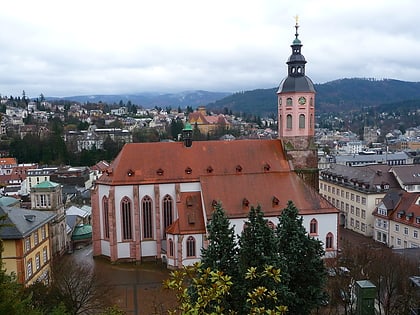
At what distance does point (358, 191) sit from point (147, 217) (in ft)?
83.4

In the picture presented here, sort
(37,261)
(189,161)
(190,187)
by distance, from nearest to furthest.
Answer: (37,261), (190,187), (189,161)

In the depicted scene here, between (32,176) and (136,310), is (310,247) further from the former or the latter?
(32,176)

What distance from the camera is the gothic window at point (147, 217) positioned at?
129 feet

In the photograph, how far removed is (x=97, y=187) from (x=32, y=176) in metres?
40.4

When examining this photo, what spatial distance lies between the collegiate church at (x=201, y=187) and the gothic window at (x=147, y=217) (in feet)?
0.29

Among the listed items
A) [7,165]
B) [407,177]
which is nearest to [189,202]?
[407,177]

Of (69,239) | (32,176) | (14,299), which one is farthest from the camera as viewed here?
(32,176)

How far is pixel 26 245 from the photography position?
94.4 ft

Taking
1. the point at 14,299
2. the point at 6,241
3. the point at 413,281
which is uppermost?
the point at 14,299

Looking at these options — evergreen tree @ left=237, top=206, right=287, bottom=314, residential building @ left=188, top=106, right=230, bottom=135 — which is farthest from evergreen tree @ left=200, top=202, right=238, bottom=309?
residential building @ left=188, top=106, right=230, bottom=135

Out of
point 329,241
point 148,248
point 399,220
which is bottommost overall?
point 148,248

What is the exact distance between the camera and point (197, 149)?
4012 cm

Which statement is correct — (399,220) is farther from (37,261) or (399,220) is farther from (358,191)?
(37,261)

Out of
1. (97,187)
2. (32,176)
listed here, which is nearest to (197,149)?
(97,187)
